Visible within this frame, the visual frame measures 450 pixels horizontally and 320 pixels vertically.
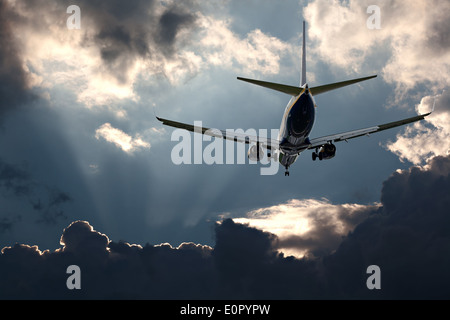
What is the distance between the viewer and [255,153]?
48469mm

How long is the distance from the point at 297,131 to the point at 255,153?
34.8 feet

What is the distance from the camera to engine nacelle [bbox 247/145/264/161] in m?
48.1

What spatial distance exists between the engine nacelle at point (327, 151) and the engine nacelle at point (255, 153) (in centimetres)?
744

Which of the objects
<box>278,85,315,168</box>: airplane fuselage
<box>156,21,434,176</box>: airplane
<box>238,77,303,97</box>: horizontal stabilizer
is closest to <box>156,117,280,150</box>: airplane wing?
<box>156,21,434,176</box>: airplane

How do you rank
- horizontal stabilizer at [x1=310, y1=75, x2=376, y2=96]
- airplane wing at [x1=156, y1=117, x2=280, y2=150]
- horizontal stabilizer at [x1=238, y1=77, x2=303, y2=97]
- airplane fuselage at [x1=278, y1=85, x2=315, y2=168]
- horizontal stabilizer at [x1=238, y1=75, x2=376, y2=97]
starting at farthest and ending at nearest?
airplane wing at [x1=156, y1=117, x2=280, y2=150]
horizontal stabilizer at [x1=238, y1=77, x2=303, y2=97]
horizontal stabilizer at [x1=310, y1=75, x2=376, y2=96]
horizontal stabilizer at [x1=238, y1=75, x2=376, y2=97]
airplane fuselage at [x1=278, y1=85, x2=315, y2=168]

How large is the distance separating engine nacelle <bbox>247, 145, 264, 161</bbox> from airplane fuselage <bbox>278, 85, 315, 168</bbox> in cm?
483

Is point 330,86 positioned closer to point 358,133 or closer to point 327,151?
point 327,151

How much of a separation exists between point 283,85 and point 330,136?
37.9 ft

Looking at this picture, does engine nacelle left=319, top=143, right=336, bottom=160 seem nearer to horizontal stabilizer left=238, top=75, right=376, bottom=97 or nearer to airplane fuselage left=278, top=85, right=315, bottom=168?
airplane fuselage left=278, top=85, right=315, bottom=168

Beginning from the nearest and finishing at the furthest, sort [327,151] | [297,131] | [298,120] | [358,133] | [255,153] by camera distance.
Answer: [298,120], [297,131], [327,151], [358,133], [255,153]

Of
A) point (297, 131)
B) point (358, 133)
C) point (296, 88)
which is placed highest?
point (296, 88)

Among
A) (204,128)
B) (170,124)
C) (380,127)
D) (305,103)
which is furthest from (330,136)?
(170,124)

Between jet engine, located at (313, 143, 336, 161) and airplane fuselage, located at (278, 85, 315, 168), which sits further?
jet engine, located at (313, 143, 336, 161)

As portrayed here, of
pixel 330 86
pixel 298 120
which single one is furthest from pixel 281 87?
pixel 330 86
